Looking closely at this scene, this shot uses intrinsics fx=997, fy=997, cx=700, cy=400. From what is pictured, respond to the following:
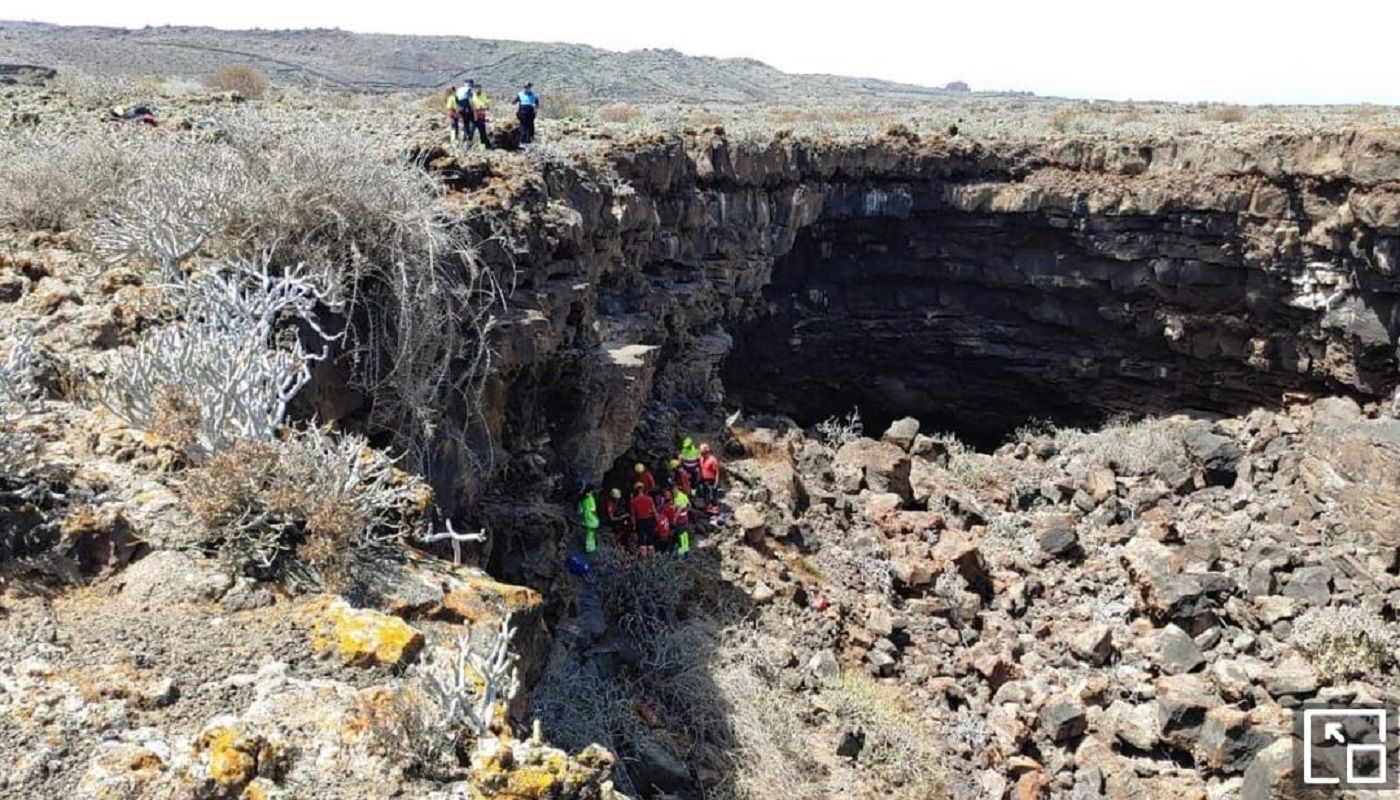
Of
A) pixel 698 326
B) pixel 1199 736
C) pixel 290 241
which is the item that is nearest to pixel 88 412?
pixel 290 241

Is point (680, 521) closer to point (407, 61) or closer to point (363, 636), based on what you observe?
point (363, 636)

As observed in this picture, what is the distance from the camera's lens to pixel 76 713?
2.78 meters

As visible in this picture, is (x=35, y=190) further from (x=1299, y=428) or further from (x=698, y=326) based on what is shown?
(x=1299, y=428)

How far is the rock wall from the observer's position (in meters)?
11.6

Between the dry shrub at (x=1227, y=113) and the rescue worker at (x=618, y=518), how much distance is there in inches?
638

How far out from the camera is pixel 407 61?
50656mm

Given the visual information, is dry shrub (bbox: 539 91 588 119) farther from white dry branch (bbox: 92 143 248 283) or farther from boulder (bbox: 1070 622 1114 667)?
boulder (bbox: 1070 622 1114 667)

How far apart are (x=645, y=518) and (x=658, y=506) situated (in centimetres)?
32

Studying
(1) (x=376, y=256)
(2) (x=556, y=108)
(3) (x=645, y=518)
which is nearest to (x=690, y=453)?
(3) (x=645, y=518)

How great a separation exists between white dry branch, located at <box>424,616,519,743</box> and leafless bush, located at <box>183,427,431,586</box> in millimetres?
653

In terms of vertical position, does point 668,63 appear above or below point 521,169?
above

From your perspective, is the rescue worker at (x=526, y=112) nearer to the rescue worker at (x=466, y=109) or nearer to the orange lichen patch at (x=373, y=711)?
the rescue worker at (x=466, y=109)

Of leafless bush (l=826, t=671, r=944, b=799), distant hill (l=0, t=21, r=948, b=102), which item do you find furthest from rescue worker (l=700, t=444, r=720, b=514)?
distant hill (l=0, t=21, r=948, b=102)

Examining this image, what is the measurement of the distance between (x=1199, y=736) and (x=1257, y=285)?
9693 millimetres
